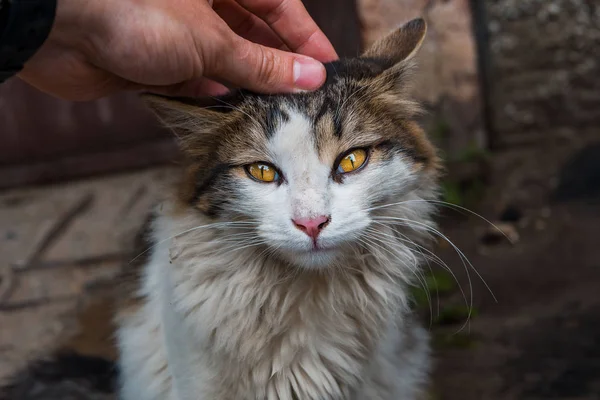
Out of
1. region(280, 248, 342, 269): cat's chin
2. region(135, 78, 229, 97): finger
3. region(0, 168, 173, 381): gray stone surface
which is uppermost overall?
region(135, 78, 229, 97): finger

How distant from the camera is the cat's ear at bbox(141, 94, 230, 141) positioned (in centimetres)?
188

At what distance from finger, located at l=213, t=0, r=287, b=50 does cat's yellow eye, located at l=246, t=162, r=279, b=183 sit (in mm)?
640

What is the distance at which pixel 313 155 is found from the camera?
1.74 meters

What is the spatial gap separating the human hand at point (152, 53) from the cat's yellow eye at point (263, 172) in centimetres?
22

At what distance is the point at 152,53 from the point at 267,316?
0.72 m

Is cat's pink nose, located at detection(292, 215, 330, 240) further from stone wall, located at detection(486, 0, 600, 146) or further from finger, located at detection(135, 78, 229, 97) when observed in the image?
stone wall, located at detection(486, 0, 600, 146)

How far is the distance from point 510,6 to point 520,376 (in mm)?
2635

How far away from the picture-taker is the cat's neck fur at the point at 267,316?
189 cm

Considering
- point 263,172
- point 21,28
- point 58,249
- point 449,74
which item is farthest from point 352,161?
point 449,74

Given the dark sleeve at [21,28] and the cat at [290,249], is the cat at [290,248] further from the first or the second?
the dark sleeve at [21,28]

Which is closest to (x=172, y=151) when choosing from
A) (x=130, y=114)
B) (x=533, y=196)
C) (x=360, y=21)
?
(x=130, y=114)

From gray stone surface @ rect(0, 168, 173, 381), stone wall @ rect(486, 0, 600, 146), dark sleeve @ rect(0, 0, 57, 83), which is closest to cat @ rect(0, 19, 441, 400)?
dark sleeve @ rect(0, 0, 57, 83)

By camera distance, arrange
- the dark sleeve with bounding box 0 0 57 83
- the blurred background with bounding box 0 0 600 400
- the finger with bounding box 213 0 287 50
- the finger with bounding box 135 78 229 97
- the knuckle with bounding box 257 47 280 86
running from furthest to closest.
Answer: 1. the blurred background with bounding box 0 0 600 400
2. the finger with bounding box 213 0 287 50
3. the finger with bounding box 135 78 229 97
4. the knuckle with bounding box 257 47 280 86
5. the dark sleeve with bounding box 0 0 57 83

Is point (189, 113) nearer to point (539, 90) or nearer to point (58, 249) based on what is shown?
point (58, 249)
